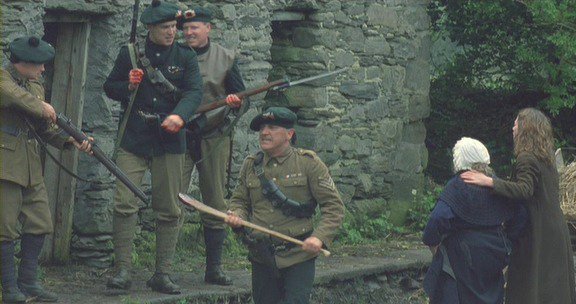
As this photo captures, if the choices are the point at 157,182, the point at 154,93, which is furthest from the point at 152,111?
the point at 157,182

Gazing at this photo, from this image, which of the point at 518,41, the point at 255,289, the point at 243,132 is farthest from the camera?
the point at 518,41

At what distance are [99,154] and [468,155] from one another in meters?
2.29

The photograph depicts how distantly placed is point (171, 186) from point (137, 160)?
30cm

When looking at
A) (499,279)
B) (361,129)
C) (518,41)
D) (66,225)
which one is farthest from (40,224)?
(518,41)

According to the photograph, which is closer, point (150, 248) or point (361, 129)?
point (150, 248)

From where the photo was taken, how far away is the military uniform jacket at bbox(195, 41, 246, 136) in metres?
10.1

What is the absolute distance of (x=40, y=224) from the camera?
8.89 m

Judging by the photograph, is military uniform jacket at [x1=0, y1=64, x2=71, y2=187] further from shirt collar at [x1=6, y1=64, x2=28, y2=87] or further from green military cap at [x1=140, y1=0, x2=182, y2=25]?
green military cap at [x1=140, y1=0, x2=182, y2=25]

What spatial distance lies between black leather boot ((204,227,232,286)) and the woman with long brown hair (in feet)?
6.54

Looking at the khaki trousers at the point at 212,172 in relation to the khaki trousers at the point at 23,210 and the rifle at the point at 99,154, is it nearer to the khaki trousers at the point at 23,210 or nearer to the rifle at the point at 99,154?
the rifle at the point at 99,154

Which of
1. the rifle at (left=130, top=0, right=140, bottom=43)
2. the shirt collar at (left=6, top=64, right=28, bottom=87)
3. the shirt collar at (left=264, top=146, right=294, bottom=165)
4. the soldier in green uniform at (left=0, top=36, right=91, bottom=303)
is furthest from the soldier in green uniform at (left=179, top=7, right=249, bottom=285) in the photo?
the shirt collar at (left=6, top=64, right=28, bottom=87)

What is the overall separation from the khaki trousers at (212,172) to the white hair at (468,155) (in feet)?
6.40

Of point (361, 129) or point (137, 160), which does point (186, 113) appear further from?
point (361, 129)

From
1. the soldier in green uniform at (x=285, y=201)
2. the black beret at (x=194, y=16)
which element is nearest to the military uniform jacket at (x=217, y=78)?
the black beret at (x=194, y=16)
